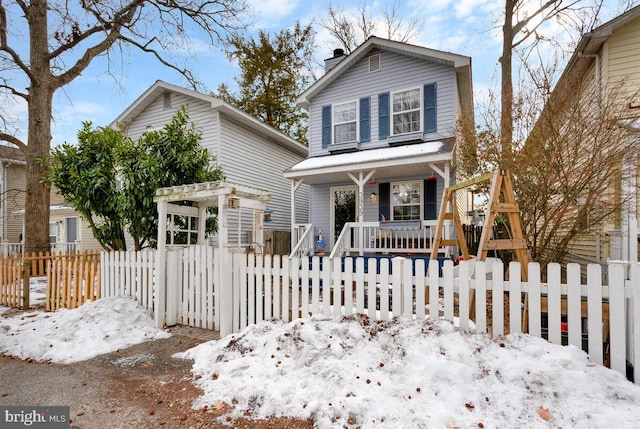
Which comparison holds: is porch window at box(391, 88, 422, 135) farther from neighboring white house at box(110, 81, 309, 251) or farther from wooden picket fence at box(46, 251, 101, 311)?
wooden picket fence at box(46, 251, 101, 311)

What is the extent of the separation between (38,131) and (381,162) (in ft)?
35.7

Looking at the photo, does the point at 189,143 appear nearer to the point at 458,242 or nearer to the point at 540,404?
the point at 458,242

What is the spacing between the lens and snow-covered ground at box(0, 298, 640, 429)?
8.45ft

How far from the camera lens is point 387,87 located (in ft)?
41.2

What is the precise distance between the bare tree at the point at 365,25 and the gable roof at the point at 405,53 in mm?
9610

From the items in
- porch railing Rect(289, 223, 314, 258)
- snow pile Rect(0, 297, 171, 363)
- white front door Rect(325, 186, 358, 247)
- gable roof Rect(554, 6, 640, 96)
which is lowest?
snow pile Rect(0, 297, 171, 363)

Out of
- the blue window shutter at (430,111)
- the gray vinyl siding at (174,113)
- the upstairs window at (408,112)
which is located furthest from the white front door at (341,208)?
the gray vinyl siding at (174,113)

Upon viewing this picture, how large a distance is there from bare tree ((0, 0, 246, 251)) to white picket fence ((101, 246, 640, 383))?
679cm

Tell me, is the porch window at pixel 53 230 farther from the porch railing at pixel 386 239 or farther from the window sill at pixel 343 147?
the porch railing at pixel 386 239

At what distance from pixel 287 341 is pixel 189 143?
5236 mm

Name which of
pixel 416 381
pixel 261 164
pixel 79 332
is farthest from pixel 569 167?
pixel 261 164

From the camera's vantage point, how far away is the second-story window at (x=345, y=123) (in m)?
13.1

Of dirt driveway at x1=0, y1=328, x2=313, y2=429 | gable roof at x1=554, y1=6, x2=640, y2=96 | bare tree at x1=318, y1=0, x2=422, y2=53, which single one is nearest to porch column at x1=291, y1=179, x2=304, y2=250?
dirt driveway at x1=0, y1=328, x2=313, y2=429

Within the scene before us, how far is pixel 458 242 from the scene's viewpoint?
547cm
